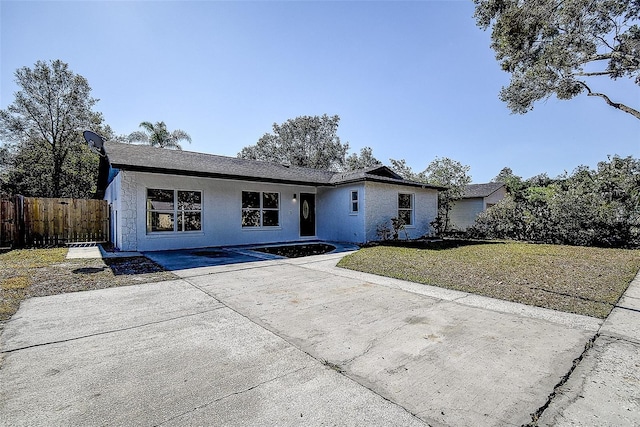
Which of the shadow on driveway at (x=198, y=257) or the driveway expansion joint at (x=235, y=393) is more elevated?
the shadow on driveway at (x=198, y=257)

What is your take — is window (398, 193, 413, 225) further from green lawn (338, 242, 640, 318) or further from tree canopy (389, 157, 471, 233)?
green lawn (338, 242, 640, 318)

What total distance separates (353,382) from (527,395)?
4.35 ft

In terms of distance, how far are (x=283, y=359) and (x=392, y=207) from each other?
1190 centimetres

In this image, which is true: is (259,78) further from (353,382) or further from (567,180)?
(567,180)

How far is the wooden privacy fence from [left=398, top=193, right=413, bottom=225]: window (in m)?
14.2

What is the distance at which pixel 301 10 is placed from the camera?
988cm

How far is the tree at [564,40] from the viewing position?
8641 millimetres

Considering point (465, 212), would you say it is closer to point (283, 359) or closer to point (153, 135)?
point (283, 359)

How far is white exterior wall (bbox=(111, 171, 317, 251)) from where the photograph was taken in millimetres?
9891

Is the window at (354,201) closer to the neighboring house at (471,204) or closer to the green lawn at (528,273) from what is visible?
the green lawn at (528,273)

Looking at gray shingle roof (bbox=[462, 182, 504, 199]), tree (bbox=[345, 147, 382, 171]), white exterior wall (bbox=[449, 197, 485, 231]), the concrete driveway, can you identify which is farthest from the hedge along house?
tree (bbox=[345, 147, 382, 171])

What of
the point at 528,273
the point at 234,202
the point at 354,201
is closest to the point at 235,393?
the point at 528,273

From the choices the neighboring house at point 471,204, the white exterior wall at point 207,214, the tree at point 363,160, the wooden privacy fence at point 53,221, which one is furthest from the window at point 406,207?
the tree at point 363,160

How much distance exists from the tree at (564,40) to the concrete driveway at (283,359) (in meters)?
9.09
